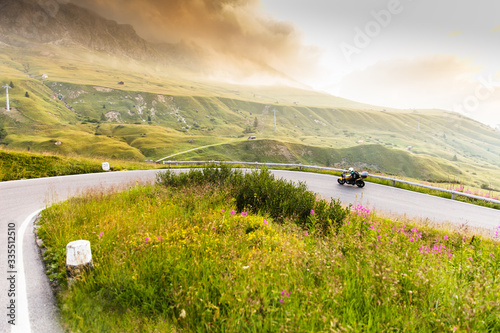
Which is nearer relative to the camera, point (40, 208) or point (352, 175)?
point (40, 208)

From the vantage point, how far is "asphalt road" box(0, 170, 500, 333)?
380cm

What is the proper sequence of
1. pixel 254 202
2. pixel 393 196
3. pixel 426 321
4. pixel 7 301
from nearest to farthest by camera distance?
pixel 426 321, pixel 7 301, pixel 254 202, pixel 393 196

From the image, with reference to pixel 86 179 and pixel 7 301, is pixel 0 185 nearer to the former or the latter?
pixel 86 179

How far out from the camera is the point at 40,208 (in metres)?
8.95

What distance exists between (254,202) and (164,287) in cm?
483

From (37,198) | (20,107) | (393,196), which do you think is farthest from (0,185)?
(20,107)

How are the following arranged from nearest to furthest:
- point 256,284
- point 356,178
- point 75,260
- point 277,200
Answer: point 256,284, point 75,260, point 277,200, point 356,178

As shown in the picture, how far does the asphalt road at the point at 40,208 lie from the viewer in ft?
12.5

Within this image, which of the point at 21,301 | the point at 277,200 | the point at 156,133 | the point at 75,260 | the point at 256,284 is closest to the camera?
the point at 256,284

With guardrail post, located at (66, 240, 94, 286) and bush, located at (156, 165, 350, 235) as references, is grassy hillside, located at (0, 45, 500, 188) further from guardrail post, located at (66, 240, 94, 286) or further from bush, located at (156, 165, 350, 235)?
guardrail post, located at (66, 240, 94, 286)

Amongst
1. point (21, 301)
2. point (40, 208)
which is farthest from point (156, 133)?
point (21, 301)

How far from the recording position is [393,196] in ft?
42.2

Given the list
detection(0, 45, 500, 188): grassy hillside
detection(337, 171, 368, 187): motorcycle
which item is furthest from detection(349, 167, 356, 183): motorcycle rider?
detection(0, 45, 500, 188): grassy hillside

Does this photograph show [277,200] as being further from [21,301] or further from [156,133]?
[156,133]
